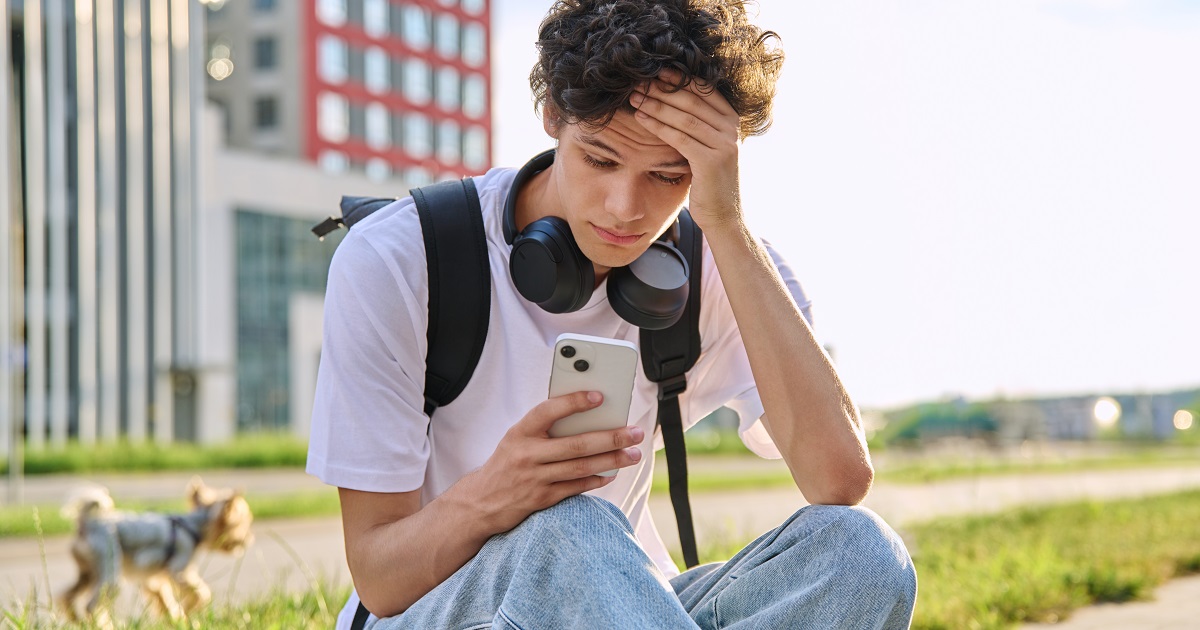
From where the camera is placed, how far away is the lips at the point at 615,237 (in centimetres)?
220

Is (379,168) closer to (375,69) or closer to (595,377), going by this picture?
(375,69)

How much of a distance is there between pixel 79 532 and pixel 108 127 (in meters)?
28.2

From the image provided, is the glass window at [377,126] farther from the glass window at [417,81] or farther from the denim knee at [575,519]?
the denim knee at [575,519]

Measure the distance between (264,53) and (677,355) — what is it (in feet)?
148

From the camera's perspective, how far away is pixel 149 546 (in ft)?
16.2

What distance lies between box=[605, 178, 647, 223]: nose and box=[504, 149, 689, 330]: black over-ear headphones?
11 cm

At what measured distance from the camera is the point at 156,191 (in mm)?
31750

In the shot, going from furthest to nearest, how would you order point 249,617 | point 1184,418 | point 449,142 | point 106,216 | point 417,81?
point 449,142 < point 417,81 < point 106,216 < point 1184,418 < point 249,617

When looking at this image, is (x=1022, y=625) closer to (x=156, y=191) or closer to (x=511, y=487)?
(x=511, y=487)

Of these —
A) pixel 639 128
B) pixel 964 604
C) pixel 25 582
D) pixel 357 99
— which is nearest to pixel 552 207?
pixel 639 128

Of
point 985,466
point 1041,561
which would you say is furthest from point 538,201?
point 985,466

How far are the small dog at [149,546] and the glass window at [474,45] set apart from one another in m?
43.6

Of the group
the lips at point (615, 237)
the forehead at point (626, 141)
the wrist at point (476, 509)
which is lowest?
the wrist at point (476, 509)

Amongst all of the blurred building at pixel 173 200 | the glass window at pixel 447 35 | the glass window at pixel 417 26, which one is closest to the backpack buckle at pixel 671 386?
the blurred building at pixel 173 200
